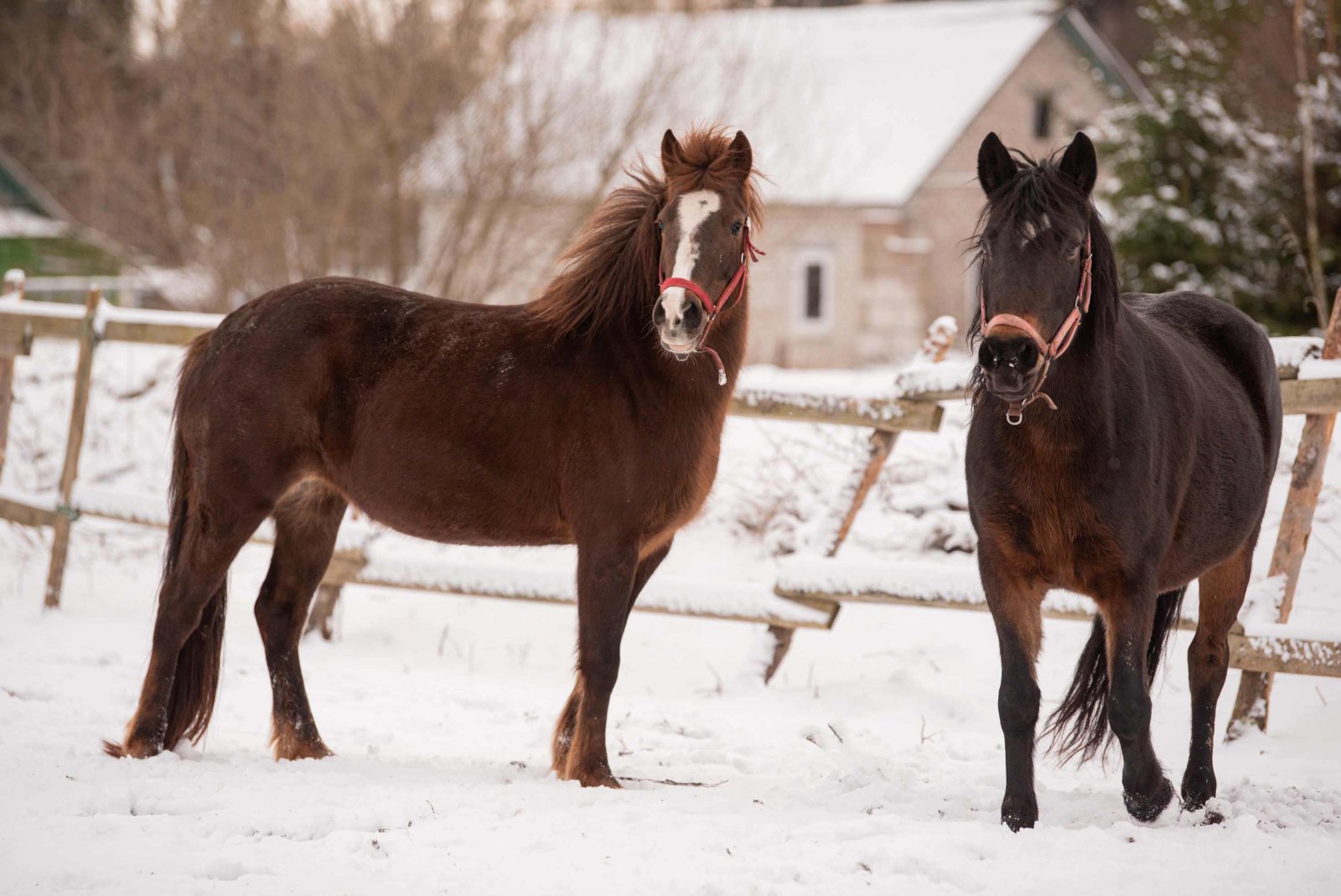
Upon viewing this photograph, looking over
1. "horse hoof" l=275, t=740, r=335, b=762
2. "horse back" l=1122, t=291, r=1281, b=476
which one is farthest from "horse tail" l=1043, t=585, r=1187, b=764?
"horse hoof" l=275, t=740, r=335, b=762

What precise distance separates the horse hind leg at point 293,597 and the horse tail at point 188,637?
0.57 feet

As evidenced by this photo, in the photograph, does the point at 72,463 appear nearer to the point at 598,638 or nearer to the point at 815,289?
the point at 598,638

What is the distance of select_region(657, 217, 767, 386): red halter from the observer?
3.79m

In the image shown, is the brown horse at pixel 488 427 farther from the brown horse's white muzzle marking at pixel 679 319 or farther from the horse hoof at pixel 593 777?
the brown horse's white muzzle marking at pixel 679 319

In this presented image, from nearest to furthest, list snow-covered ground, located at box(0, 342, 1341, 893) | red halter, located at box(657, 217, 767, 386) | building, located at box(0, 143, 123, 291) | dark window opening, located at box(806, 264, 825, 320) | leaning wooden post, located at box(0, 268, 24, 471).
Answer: snow-covered ground, located at box(0, 342, 1341, 893) → red halter, located at box(657, 217, 767, 386) → leaning wooden post, located at box(0, 268, 24, 471) → building, located at box(0, 143, 123, 291) → dark window opening, located at box(806, 264, 825, 320)

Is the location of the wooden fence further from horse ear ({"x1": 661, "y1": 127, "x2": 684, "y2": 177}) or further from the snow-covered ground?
horse ear ({"x1": 661, "y1": 127, "x2": 684, "y2": 177})

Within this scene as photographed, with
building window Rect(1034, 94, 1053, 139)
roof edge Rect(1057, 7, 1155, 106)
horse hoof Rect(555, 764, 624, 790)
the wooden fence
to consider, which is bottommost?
horse hoof Rect(555, 764, 624, 790)

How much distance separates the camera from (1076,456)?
133 inches

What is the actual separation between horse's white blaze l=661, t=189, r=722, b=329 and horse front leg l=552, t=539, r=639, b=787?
85cm

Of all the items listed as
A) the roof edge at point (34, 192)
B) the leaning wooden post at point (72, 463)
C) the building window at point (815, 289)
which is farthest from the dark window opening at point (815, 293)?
the leaning wooden post at point (72, 463)

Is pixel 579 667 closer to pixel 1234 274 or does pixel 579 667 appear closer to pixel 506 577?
pixel 506 577

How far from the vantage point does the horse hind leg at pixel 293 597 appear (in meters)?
4.44

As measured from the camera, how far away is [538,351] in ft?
14.0

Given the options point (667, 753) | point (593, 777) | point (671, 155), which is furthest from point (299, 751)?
point (671, 155)
